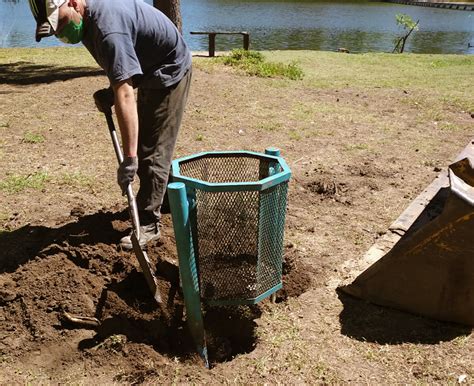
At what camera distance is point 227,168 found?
308cm

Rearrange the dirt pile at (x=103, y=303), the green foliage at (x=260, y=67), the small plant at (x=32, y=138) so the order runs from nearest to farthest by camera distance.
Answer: the dirt pile at (x=103, y=303)
the small plant at (x=32, y=138)
the green foliage at (x=260, y=67)

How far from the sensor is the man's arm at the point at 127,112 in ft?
8.60

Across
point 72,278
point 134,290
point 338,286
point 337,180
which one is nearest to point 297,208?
point 337,180

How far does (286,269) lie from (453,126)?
4.53m

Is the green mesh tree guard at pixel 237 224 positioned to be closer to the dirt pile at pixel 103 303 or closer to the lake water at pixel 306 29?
the dirt pile at pixel 103 303

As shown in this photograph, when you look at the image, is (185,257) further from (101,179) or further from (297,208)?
(101,179)

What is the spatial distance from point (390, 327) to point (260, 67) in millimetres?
8087

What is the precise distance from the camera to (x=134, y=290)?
3.12 m

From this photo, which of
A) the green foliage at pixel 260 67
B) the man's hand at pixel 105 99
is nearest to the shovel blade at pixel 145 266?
the man's hand at pixel 105 99

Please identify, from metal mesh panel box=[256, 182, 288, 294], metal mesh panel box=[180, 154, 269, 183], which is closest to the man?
metal mesh panel box=[180, 154, 269, 183]

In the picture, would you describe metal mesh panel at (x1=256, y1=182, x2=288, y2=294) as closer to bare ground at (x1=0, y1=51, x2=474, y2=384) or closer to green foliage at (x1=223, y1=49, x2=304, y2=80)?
bare ground at (x1=0, y1=51, x2=474, y2=384)

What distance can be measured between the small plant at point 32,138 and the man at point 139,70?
115 inches

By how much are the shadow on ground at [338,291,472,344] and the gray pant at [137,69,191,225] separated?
4.81 feet

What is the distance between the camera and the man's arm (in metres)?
2.62
